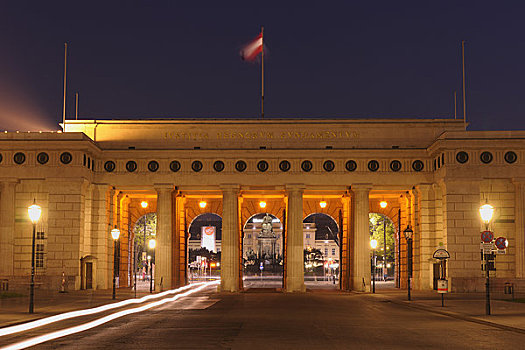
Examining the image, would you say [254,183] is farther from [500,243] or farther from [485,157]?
[500,243]

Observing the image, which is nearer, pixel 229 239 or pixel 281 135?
pixel 229 239

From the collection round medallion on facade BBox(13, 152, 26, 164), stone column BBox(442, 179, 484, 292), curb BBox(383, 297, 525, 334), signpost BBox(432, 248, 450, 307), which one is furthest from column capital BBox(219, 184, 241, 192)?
signpost BBox(432, 248, 450, 307)

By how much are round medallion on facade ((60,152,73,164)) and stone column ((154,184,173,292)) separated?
20.0ft

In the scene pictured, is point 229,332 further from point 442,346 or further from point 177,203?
point 177,203

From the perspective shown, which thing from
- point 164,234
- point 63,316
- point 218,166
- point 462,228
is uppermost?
point 218,166

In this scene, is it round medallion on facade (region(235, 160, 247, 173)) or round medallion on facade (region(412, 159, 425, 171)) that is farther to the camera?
round medallion on facade (region(235, 160, 247, 173))

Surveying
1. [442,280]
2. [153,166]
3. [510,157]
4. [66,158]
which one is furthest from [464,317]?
[66,158]

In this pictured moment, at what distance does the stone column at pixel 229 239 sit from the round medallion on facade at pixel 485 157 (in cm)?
1640

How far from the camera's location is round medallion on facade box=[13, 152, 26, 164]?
47.1 m

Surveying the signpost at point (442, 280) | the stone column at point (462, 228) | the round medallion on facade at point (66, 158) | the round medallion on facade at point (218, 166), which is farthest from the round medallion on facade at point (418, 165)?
the round medallion on facade at point (66, 158)

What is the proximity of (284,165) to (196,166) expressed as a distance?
243 inches

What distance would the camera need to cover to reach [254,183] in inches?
1932

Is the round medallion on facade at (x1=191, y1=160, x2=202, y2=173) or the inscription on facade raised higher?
the inscription on facade

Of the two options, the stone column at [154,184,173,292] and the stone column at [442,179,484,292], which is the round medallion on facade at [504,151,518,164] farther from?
the stone column at [154,184,173,292]
